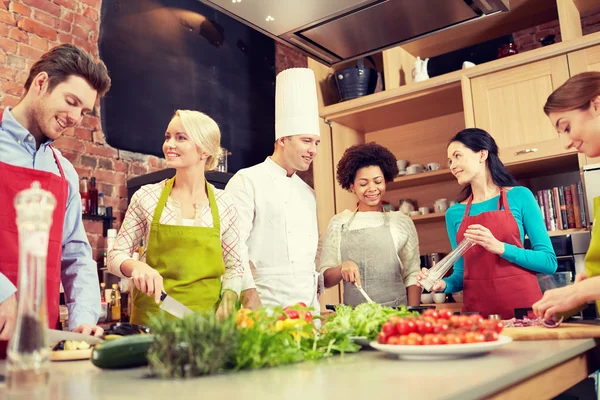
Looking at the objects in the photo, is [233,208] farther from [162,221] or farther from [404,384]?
[404,384]

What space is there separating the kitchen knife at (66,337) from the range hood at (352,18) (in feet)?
3.50

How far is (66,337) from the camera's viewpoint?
1.20 m

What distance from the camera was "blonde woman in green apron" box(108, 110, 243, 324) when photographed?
1.82 metres

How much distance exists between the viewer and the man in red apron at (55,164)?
162 centimetres

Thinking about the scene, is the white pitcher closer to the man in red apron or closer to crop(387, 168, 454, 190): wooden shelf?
crop(387, 168, 454, 190): wooden shelf

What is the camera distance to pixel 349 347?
1082 mm

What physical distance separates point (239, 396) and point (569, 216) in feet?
9.49

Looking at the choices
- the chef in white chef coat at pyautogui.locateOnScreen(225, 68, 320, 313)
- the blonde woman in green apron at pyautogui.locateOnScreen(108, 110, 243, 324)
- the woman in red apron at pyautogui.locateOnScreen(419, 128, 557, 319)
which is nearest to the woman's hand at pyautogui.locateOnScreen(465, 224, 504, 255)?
the woman in red apron at pyautogui.locateOnScreen(419, 128, 557, 319)

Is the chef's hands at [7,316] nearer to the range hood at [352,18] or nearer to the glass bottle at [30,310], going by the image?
the glass bottle at [30,310]

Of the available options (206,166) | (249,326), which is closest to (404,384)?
(249,326)

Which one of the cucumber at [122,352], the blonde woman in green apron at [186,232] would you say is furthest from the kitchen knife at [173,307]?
the cucumber at [122,352]

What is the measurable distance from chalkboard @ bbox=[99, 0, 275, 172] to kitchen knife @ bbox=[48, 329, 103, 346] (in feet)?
9.30

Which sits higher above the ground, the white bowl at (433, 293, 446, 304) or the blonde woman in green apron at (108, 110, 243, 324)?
the blonde woman in green apron at (108, 110, 243, 324)

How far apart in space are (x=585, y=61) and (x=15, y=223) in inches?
114
